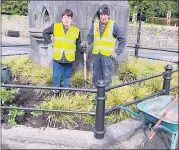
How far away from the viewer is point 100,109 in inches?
139

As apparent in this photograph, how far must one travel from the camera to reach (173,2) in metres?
25.9

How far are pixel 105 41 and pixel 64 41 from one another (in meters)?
0.75

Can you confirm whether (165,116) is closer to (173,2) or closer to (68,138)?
(68,138)

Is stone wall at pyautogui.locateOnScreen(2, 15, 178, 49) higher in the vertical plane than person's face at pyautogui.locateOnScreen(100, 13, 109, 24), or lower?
lower

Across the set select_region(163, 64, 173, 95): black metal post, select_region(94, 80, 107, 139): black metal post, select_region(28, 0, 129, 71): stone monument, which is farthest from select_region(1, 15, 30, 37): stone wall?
select_region(94, 80, 107, 139): black metal post

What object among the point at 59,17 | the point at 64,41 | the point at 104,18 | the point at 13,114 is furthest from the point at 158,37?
the point at 13,114

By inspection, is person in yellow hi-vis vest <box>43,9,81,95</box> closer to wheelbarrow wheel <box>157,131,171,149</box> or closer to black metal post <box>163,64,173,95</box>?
black metal post <box>163,64,173,95</box>

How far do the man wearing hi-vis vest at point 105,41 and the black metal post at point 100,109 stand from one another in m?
1.07

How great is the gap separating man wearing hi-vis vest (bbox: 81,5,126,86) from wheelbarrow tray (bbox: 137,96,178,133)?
110cm

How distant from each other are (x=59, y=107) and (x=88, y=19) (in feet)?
7.79

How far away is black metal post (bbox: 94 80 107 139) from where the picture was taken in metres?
3.44

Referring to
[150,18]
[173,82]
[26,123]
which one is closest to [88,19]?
[173,82]

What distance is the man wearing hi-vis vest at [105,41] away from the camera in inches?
182

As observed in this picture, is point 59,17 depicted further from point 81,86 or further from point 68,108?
point 68,108
